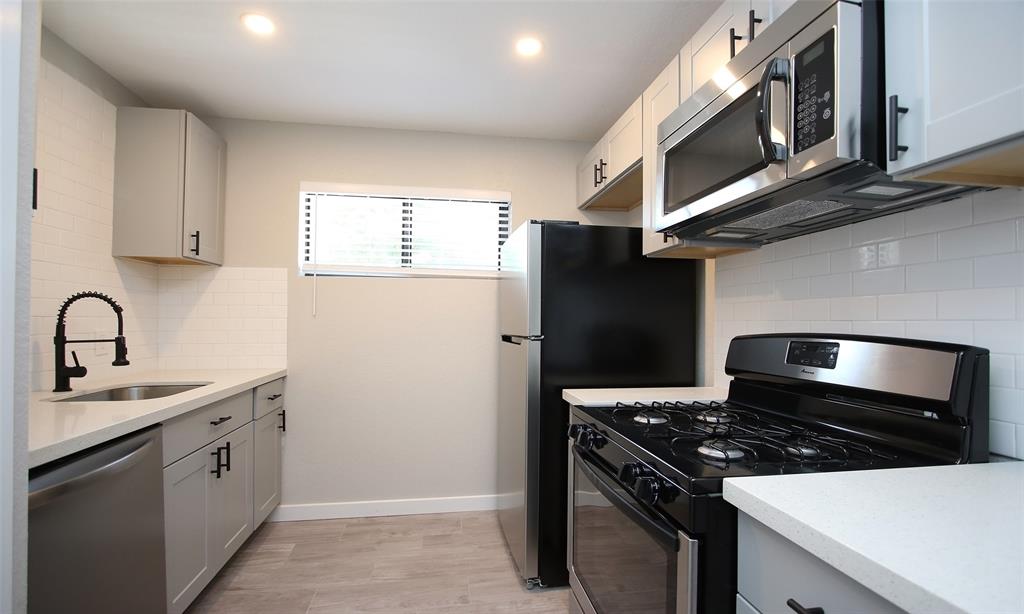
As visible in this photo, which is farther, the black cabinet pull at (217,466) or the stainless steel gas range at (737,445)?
the black cabinet pull at (217,466)

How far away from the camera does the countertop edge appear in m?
0.52

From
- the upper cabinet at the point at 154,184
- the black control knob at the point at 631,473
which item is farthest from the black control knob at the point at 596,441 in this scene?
the upper cabinet at the point at 154,184

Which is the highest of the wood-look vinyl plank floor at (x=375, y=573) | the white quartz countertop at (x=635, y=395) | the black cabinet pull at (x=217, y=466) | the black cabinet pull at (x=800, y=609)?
the white quartz countertop at (x=635, y=395)

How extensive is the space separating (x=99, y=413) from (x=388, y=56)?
1.80 metres

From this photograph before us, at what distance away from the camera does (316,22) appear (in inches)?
75.3

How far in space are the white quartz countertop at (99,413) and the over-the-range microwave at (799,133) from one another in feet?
5.80

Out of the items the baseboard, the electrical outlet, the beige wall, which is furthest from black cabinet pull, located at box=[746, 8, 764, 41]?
the electrical outlet

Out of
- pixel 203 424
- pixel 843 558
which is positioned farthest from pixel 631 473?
pixel 203 424

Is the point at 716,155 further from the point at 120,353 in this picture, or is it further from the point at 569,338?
the point at 120,353

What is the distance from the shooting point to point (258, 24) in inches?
75.9

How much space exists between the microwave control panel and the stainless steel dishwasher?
1.82 meters

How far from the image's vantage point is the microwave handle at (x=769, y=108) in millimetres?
1049

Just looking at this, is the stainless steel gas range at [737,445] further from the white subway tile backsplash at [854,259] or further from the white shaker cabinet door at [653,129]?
the white shaker cabinet door at [653,129]

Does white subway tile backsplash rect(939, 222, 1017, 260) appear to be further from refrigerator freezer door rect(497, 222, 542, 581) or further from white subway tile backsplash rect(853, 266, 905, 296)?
refrigerator freezer door rect(497, 222, 542, 581)
